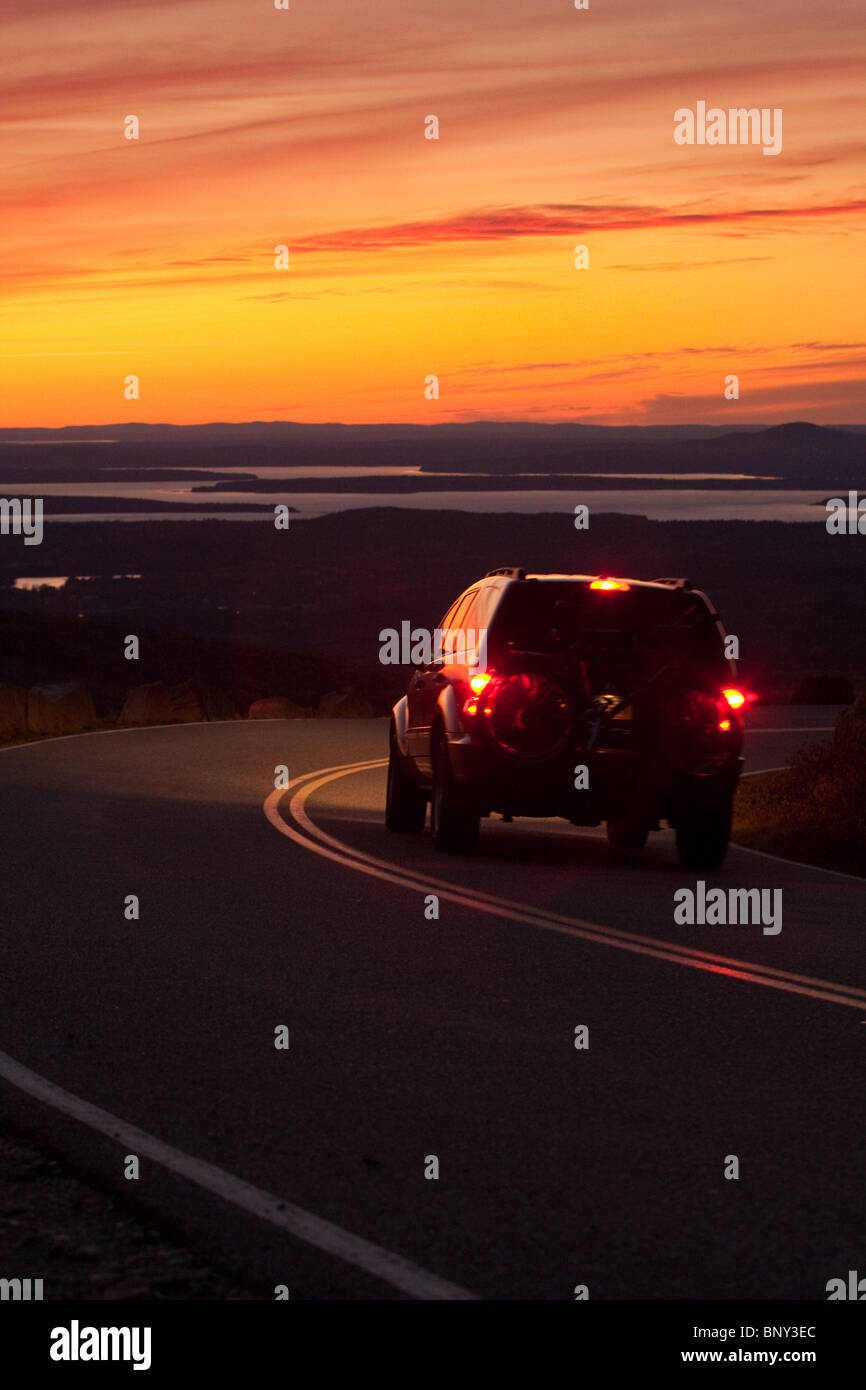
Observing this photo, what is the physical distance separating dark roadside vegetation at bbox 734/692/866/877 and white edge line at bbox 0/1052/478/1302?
1169cm

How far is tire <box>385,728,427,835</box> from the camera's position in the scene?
1591cm

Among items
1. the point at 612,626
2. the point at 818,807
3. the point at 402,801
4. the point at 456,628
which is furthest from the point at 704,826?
the point at 818,807

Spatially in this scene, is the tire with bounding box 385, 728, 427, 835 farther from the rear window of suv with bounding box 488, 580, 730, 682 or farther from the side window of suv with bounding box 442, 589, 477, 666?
the rear window of suv with bounding box 488, 580, 730, 682

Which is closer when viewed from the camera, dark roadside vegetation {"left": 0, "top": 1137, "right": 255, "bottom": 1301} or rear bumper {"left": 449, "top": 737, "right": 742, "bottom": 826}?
dark roadside vegetation {"left": 0, "top": 1137, "right": 255, "bottom": 1301}

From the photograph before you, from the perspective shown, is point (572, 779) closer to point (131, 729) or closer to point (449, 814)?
point (449, 814)

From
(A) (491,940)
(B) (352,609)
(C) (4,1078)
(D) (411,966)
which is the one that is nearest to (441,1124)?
(C) (4,1078)

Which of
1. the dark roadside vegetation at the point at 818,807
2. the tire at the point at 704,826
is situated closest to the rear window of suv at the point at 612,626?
the tire at the point at 704,826

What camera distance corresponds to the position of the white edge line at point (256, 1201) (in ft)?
16.4

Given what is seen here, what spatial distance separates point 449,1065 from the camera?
7.45m

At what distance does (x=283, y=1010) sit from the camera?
8.51 meters

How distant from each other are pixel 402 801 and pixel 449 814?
1.92 m

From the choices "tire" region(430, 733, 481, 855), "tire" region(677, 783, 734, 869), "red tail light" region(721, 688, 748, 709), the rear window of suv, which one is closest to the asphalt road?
"tire" region(430, 733, 481, 855)

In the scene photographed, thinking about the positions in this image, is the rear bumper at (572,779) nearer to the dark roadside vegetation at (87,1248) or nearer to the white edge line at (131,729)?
the dark roadside vegetation at (87,1248)

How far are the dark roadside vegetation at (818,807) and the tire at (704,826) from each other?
3772 mm
